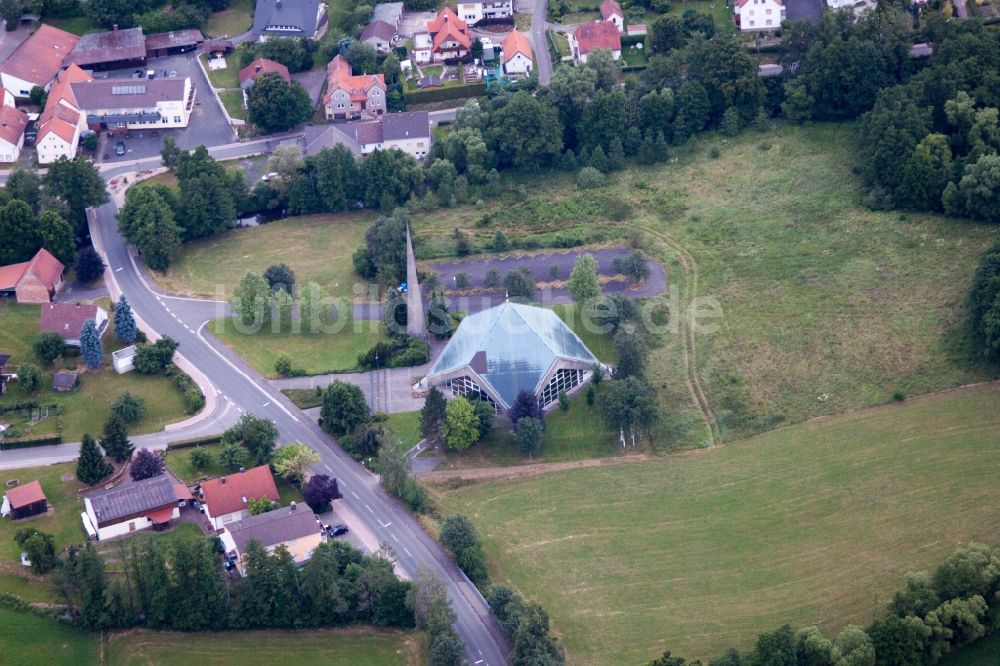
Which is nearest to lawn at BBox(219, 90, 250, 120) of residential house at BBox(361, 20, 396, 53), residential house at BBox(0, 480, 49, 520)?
residential house at BBox(361, 20, 396, 53)

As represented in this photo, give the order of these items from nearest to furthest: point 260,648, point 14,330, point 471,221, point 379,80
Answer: point 260,648 → point 14,330 → point 471,221 → point 379,80

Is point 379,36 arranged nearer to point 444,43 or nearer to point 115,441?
point 444,43

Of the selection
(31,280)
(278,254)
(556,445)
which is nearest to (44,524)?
(31,280)

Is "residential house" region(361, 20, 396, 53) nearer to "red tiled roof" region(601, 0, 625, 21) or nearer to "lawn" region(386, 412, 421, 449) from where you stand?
"red tiled roof" region(601, 0, 625, 21)

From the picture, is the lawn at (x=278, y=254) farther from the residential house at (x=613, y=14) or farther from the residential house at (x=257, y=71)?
the residential house at (x=613, y=14)

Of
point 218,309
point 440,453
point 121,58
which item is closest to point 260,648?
point 440,453

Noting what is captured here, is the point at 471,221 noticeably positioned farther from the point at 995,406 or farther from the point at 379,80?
the point at 995,406

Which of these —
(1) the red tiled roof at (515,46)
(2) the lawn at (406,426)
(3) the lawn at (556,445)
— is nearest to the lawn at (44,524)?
(2) the lawn at (406,426)
